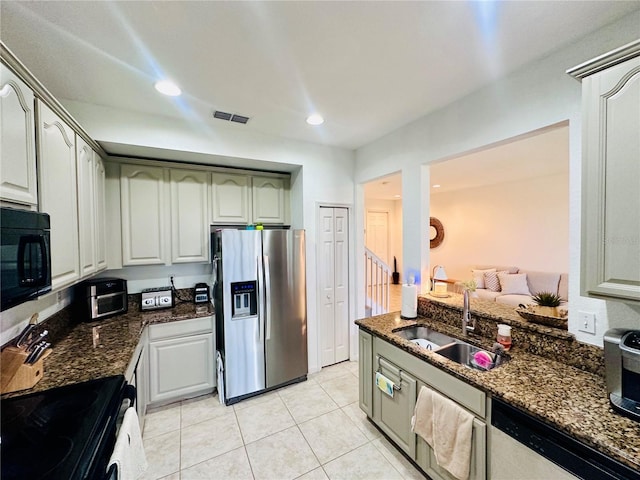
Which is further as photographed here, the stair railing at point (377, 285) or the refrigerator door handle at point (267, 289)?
the stair railing at point (377, 285)

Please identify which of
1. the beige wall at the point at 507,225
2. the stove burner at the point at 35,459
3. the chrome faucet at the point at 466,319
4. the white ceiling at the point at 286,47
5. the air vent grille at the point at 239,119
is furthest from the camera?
the beige wall at the point at 507,225

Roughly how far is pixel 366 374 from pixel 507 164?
380 centimetres

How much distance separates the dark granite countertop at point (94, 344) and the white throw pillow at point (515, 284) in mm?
4996

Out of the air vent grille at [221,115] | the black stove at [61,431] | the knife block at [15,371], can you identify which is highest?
the air vent grille at [221,115]

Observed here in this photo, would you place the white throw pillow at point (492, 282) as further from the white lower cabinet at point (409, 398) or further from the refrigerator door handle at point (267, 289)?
the refrigerator door handle at point (267, 289)

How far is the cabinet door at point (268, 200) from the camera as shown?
10.4 feet

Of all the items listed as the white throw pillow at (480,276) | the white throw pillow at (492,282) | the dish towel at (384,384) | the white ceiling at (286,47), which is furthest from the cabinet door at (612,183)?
the white throw pillow at (480,276)

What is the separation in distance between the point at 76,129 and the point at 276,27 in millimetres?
1498

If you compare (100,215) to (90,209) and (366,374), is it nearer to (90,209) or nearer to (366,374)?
(90,209)

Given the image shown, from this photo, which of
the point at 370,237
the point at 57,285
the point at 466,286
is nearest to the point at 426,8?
the point at 466,286

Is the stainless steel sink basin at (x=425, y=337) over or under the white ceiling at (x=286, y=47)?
under

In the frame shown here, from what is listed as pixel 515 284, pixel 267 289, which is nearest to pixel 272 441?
pixel 267 289

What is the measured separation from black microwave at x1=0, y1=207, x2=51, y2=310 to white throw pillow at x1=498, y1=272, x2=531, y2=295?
5930 millimetres

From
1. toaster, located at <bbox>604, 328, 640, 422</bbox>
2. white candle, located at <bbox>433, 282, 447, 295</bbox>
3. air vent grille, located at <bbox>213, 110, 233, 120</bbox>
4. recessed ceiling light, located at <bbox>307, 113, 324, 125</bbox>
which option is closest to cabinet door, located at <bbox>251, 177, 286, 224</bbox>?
air vent grille, located at <bbox>213, 110, 233, 120</bbox>
